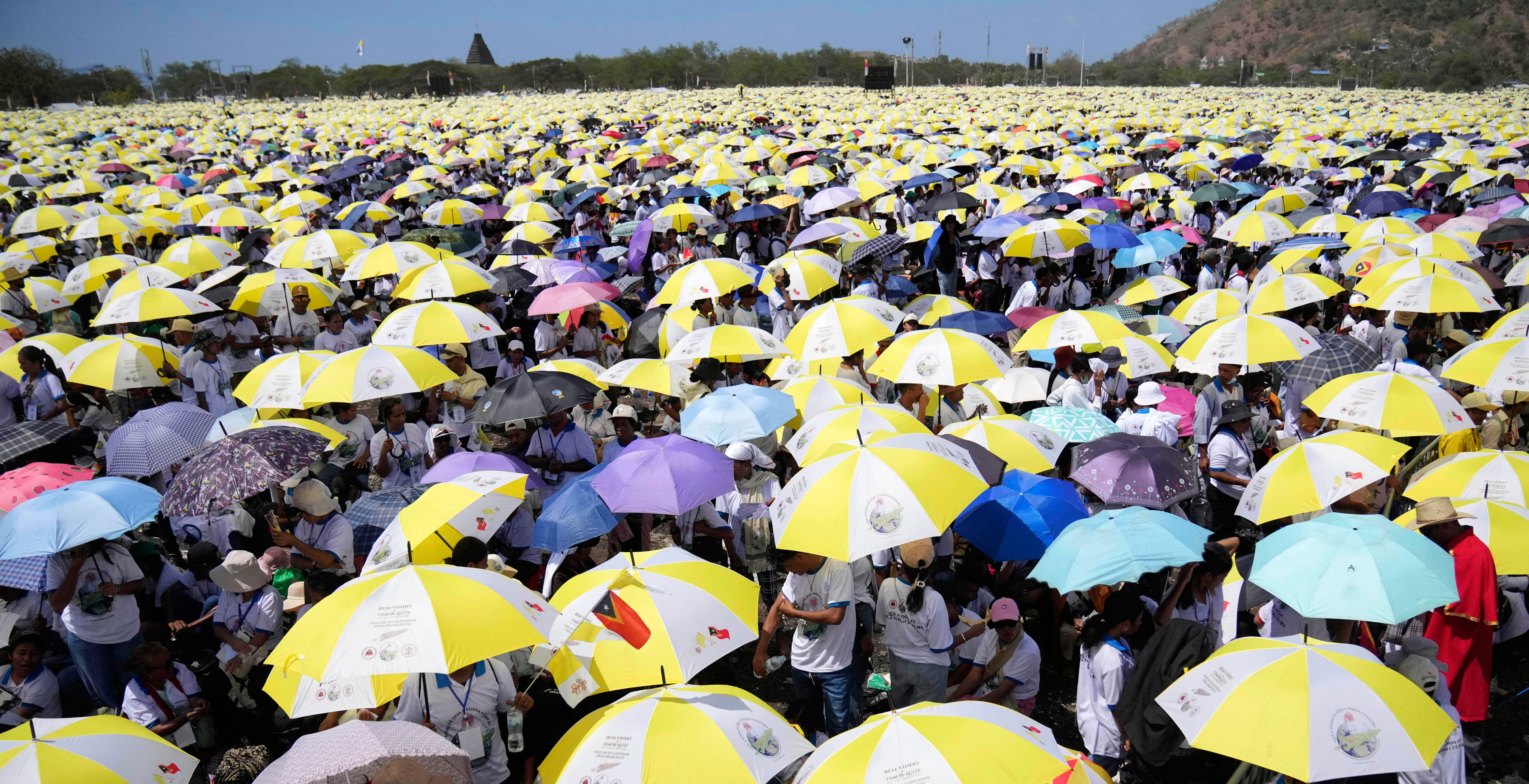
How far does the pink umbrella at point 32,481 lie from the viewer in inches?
224

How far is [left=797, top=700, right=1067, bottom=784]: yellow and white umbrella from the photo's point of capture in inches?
111

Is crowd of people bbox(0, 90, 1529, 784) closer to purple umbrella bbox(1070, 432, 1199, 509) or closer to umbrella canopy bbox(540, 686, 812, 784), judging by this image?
purple umbrella bbox(1070, 432, 1199, 509)

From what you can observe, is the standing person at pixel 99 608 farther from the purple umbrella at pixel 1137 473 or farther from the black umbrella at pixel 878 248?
the black umbrella at pixel 878 248

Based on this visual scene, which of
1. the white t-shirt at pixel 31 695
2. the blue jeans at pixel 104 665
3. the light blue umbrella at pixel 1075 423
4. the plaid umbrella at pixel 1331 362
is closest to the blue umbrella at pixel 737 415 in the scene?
the light blue umbrella at pixel 1075 423

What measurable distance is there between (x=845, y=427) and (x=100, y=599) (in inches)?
181

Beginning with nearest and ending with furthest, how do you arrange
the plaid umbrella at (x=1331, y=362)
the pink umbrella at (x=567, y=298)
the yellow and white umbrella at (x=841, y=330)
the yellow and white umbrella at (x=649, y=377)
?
the plaid umbrella at (x=1331, y=362)
the yellow and white umbrella at (x=649, y=377)
the yellow and white umbrella at (x=841, y=330)
the pink umbrella at (x=567, y=298)

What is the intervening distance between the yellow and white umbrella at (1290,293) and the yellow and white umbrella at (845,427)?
16.0 feet

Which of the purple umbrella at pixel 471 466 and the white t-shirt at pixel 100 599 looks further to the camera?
the purple umbrella at pixel 471 466

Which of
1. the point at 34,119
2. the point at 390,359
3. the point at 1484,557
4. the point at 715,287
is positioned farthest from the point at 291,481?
the point at 34,119

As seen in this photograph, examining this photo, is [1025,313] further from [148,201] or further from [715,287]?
[148,201]

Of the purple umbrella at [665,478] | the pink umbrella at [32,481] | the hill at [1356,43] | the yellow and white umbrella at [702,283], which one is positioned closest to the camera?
the purple umbrella at [665,478]

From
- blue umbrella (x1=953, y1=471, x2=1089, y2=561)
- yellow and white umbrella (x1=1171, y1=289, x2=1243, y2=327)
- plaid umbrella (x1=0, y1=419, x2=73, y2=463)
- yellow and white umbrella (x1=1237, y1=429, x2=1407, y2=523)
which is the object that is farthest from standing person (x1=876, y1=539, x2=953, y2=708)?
plaid umbrella (x1=0, y1=419, x2=73, y2=463)

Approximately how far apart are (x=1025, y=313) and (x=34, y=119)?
59570 millimetres

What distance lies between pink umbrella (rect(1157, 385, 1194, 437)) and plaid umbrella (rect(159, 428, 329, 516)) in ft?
20.5
